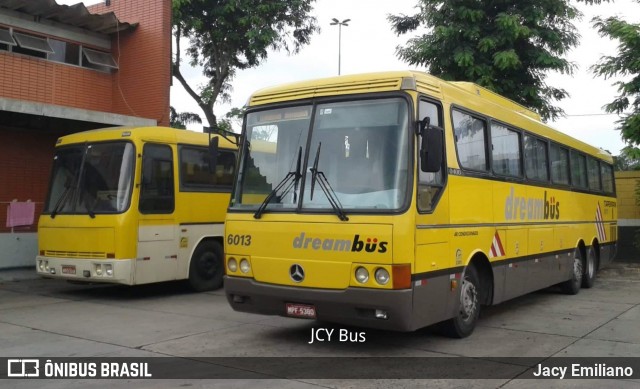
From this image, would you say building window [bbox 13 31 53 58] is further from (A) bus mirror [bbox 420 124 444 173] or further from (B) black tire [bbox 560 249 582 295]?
(B) black tire [bbox 560 249 582 295]

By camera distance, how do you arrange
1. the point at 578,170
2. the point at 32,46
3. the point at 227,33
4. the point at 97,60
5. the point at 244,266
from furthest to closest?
the point at 227,33, the point at 97,60, the point at 32,46, the point at 578,170, the point at 244,266

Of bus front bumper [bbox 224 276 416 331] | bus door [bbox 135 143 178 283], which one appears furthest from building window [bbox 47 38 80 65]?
bus front bumper [bbox 224 276 416 331]

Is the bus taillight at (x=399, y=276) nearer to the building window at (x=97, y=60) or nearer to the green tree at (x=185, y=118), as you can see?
the building window at (x=97, y=60)

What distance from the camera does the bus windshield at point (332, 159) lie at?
633cm

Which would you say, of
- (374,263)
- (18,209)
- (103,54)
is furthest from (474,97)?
(103,54)

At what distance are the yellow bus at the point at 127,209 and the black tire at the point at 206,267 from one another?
28 millimetres

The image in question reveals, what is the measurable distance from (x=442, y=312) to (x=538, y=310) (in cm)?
395

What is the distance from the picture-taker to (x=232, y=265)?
281 inches

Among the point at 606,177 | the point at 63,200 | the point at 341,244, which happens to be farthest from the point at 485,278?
the point at 606,177

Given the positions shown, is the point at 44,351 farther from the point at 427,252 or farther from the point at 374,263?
the point at 427,252

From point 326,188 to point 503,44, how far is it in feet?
37.5

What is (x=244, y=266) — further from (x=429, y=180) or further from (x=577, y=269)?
(x=577, y=269)

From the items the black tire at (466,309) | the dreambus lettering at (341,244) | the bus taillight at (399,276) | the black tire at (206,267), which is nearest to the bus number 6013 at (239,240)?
the dreambus lettering at (341,244)

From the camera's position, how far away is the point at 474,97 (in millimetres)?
8016
